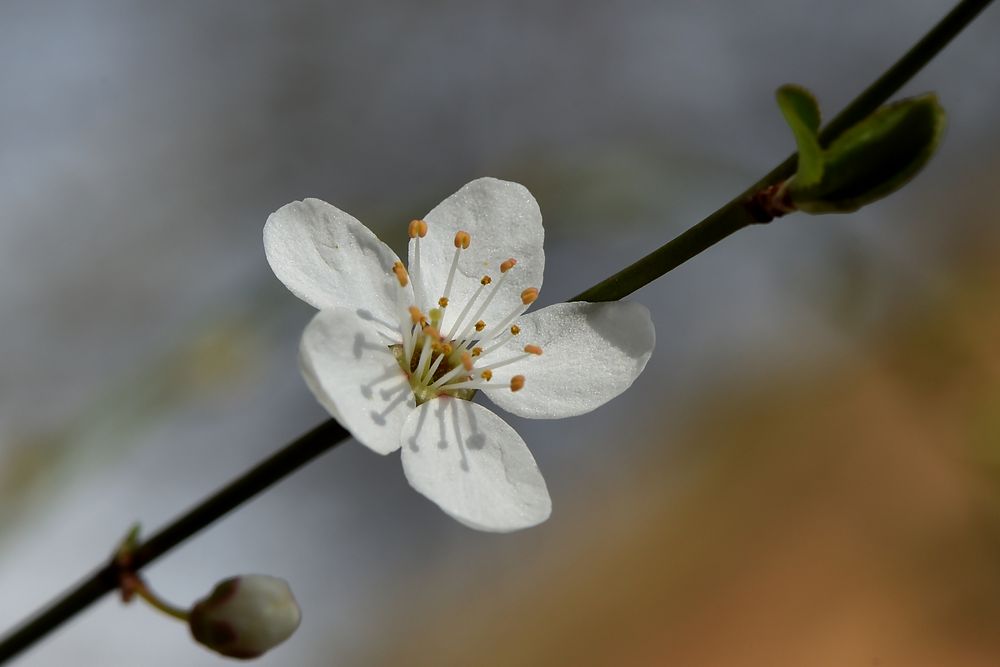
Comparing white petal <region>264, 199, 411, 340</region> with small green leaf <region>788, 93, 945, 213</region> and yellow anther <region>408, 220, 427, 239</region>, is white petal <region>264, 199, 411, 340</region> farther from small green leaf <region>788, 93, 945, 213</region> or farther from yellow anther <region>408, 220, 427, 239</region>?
small green leaf <region>788, 93, 945, 213</region>

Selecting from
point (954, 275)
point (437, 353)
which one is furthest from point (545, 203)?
point (954, 275)

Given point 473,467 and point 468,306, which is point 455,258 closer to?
point 468,306

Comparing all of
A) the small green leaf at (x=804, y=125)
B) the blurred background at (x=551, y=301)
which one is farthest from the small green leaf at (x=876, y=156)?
the blurred background at (x=551, y=301)

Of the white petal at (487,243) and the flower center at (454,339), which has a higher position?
the white petal at (487,243)

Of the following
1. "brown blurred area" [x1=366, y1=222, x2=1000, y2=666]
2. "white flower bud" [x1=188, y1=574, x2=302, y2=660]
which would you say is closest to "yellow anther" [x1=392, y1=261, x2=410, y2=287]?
"white flower bud" [x1=188, y1=574, x2=302, y2=660]

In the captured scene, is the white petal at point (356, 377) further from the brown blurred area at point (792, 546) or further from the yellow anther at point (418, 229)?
the brown blurred area at point (792, 546)

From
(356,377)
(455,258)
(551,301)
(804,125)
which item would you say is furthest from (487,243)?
(551,301)
